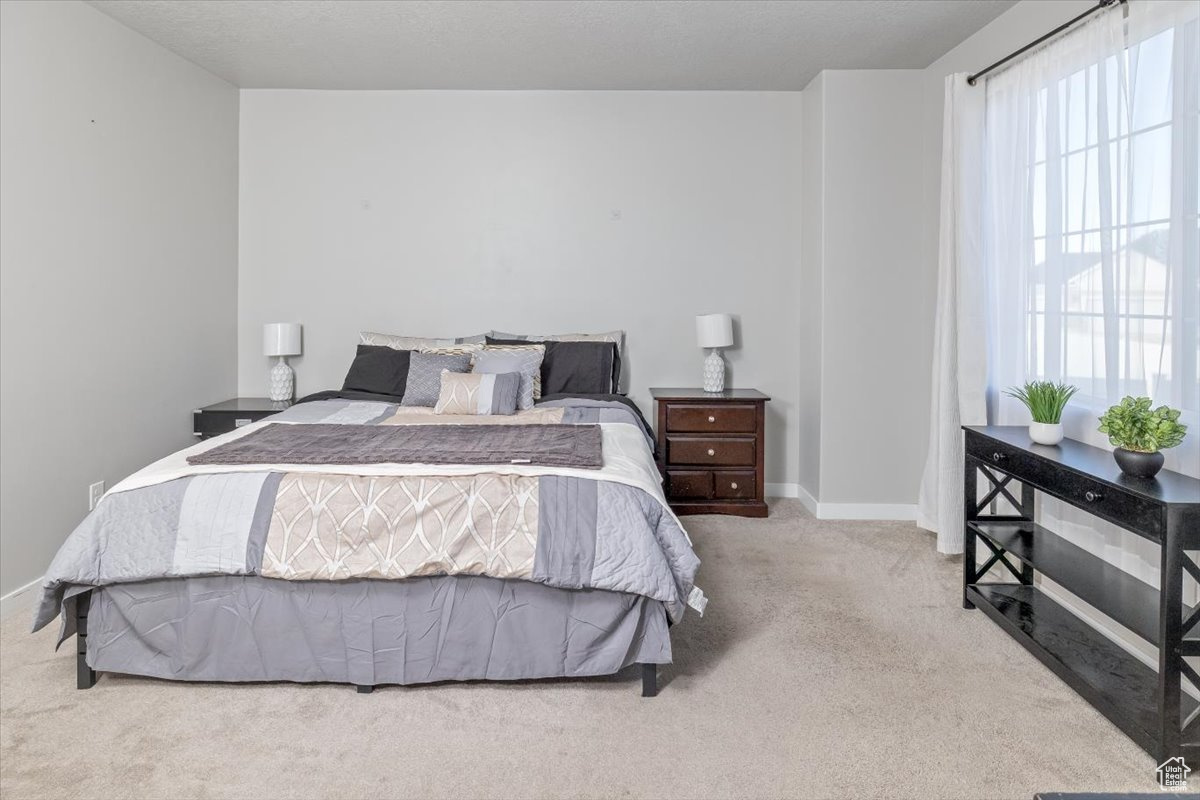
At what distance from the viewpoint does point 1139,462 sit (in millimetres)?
2178

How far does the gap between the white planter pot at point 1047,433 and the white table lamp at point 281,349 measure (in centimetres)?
391

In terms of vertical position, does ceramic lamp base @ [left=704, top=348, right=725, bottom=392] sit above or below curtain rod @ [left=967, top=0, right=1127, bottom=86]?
below

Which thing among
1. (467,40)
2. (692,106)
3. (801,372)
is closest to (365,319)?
(467,40)

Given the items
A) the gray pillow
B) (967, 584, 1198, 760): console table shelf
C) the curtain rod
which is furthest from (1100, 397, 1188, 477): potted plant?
the gray pillow

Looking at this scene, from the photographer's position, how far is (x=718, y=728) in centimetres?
217

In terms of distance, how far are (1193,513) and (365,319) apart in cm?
421

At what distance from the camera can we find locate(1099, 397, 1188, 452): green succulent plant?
2.14m

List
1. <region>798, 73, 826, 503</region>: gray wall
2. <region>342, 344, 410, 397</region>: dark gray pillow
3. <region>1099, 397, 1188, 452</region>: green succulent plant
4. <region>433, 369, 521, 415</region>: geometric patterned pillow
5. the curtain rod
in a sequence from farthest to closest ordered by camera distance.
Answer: <region>798, 73, 826, 503</region>: gray wall < <region>342, 344, 410, 397</region>: dark gray pillow < <region>433, 369, 521, 415</region>: geometric patterned pillow < the curtain rod < <region>1099, 397, 1188, 452</region>: green succulent plant

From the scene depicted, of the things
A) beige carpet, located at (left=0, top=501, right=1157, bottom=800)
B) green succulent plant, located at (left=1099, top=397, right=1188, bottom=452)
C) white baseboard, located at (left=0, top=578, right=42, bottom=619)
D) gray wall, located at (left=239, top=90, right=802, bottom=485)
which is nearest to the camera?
beige carpet, located at (left=0, top=501, right=1157, bottom=800)

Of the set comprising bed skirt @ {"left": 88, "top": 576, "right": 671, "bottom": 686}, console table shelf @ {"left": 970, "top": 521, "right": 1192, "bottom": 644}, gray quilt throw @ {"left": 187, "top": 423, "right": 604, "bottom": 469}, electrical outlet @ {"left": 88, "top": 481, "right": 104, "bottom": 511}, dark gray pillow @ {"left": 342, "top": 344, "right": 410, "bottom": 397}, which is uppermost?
dark gray pillow @ {"left": 342, "top": 344, "right": 410, "bottom": 397}

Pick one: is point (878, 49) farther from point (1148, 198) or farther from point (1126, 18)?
point (1148, 198)

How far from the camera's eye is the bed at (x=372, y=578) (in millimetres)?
2256

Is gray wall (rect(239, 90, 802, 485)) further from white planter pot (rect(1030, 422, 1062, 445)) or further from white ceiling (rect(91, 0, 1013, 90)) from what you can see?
white planter pot (rect(1030, 422, 1062, 445))

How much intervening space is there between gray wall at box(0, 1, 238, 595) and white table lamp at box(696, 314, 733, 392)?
114 inches
